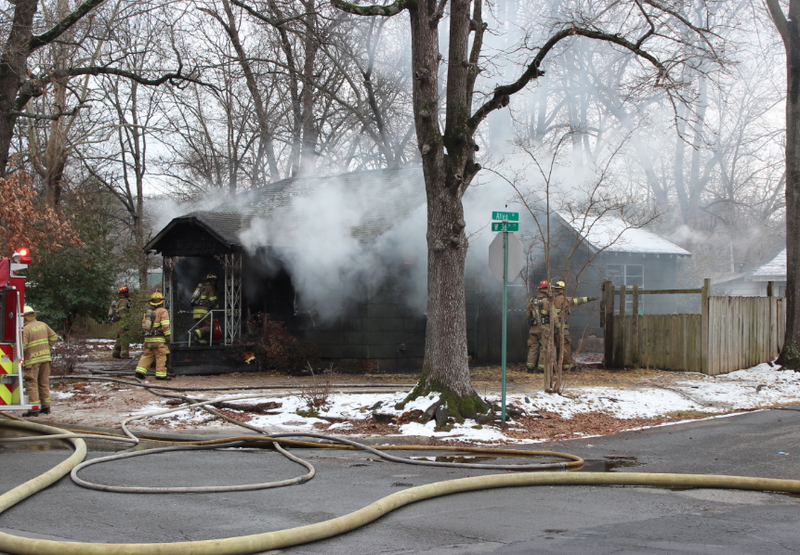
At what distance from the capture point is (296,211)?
1672 centimetres

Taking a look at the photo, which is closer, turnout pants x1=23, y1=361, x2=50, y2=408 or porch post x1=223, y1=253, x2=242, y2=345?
turnout pants x1=23, y1=361, x2=50, y2=408

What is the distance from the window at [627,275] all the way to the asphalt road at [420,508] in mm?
16275

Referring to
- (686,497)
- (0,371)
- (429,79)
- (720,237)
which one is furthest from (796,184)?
(720,237)

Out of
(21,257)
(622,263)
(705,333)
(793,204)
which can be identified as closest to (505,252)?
(21,257)

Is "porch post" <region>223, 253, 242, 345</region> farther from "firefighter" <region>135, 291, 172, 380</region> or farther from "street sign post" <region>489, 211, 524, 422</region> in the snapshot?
"street sign post" <region>489, 211, 524, 422</region>

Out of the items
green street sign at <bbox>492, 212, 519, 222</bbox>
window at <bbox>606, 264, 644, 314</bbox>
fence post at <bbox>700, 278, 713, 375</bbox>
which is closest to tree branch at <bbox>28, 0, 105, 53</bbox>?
Result: green street sign at <bbox>492, 212, 519, 222</bbox>

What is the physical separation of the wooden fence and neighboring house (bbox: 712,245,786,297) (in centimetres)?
1711

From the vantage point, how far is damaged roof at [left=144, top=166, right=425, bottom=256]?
49.5 feet

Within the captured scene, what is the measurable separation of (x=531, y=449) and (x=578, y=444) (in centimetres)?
69

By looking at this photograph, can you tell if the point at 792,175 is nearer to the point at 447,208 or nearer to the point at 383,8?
the point at 447,208

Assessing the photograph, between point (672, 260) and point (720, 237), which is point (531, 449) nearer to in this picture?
point (672, 260)

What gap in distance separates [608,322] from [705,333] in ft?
6.58

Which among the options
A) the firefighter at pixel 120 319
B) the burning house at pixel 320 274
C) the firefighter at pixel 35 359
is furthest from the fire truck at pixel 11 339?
the firefighter at pixel 120 319

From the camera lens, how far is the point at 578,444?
7.98 m
